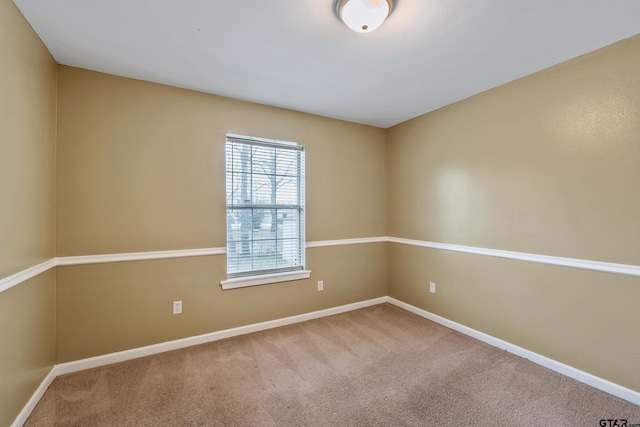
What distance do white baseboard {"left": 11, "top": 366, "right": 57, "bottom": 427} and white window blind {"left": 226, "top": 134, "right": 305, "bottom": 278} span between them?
56.6 inches

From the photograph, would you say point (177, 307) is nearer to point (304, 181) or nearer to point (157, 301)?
point (157, 301)

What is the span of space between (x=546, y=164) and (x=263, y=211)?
2.63 metres

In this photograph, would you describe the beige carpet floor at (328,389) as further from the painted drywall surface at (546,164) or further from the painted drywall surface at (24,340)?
the painted drywall surface at (546,164)

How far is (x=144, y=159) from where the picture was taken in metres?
2.40

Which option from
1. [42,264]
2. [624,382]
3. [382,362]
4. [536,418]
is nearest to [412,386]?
[382,362]

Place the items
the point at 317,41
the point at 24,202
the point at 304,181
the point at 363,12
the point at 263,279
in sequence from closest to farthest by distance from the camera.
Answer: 1. the point at 363,12
2. the point at 24,202
3. the point at 317,41
4. the point at 263,279
5. the point at 304,181

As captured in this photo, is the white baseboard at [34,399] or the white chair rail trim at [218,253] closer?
the white baseboard at [34,399]

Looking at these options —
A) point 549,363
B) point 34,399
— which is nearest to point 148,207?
point 34,399

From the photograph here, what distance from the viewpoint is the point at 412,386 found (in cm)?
199

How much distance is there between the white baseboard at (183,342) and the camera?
7.12 feet

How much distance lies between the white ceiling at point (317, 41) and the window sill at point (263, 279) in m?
1.88

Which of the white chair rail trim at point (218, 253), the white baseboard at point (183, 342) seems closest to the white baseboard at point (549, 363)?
the white chair rail trim at point (218, 253)

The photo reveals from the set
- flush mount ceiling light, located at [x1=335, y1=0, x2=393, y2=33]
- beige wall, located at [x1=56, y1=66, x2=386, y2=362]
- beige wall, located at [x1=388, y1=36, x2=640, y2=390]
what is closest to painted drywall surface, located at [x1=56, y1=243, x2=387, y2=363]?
beige wall, located at [x1=56, y1=66, x2=386, y2=362]

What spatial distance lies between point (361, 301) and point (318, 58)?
286 cm
